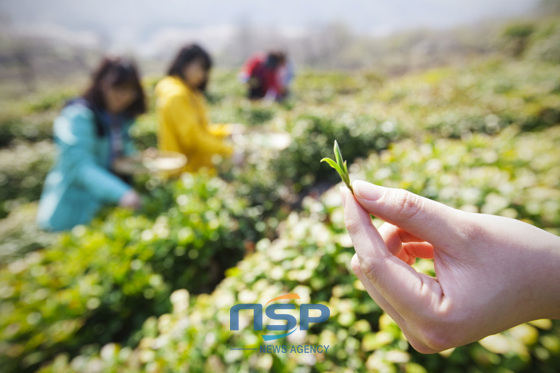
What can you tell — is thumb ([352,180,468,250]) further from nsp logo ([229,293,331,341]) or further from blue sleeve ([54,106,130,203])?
blue sleeve ([54,106,130,203])

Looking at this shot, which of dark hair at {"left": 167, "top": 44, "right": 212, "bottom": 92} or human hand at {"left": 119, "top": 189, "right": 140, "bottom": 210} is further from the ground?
dark hair at {"left": 167, "top": 44, "right": 212, "bottom": 92}

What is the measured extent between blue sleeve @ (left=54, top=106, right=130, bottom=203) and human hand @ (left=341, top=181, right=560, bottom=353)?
2856 millimetres

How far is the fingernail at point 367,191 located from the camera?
2.65ft

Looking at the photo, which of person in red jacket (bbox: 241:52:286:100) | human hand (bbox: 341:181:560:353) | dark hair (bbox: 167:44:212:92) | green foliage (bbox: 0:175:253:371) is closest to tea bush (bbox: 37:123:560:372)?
green foliage (bbox: 0:175:253:371)

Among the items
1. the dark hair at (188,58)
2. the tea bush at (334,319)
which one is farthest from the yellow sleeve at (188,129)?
the tea bush at (334,319)

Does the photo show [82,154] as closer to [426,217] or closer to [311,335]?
[311,335]

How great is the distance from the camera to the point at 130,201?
8.91 feet

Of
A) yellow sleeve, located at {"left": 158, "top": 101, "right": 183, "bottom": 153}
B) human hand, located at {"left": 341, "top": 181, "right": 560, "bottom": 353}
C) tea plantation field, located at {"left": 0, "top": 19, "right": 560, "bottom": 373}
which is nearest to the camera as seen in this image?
human hand, located at {"left": 341, "top": 181, "right": 560, "bottom": 353}

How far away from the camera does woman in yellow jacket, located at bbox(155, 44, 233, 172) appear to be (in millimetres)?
3408

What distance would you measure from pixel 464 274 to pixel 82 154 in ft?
11.5

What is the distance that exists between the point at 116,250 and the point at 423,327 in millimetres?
2209

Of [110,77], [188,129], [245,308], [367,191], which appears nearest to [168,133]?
[188,129]

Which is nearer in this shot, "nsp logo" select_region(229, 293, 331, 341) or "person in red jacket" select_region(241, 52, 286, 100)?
"nsp logo" select_region(229, 293, 331, 341)

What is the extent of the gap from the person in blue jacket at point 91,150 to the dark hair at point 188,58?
62 centimetres
